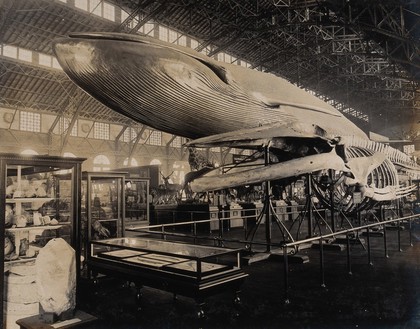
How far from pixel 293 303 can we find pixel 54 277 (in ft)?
8.45

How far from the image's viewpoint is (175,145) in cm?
2953

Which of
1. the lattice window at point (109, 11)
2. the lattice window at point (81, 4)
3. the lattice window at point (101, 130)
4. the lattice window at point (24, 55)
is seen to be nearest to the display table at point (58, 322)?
the lattice window at point (81, 4)

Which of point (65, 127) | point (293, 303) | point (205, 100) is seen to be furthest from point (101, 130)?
point (205, 100)

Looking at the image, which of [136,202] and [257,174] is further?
[136,202]

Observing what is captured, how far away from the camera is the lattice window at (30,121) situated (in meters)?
20.8

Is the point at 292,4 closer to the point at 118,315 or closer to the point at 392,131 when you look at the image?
the point at 118,315

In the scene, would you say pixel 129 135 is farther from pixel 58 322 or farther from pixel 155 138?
pixel 58 322

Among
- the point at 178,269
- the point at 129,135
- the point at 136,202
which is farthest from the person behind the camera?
the point at 129,135

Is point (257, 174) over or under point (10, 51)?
under

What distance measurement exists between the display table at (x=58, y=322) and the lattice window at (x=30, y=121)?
763 inches

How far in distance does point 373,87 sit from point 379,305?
26388 millimetres

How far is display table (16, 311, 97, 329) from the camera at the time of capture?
3.60 meters

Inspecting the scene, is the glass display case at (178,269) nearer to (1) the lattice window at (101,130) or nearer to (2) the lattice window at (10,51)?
(2) the lattice window at (10,51)

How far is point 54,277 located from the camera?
3688mm
